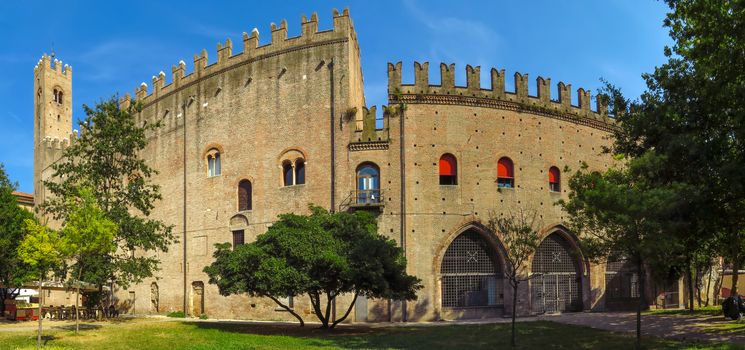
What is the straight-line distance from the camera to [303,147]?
31125 mm

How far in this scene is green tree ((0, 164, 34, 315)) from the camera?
32.6 m

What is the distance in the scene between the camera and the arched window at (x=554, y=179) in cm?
3241

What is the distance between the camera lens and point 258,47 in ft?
109

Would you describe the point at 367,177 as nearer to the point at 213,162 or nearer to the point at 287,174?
the point at 287,174

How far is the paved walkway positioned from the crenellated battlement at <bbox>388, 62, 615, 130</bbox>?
10.5 m

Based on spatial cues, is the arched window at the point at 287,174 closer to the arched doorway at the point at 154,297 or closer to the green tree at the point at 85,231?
the arched doorway at the point at 154,297

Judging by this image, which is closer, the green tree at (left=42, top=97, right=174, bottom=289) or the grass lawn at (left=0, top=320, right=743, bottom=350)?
the grass lawn at (left=0, top=320, right=743, bottom=350)

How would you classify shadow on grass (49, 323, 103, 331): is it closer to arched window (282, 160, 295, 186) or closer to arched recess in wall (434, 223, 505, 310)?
arched window (282, 160, 295, 186)

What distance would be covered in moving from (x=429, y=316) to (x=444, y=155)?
7.52 metres

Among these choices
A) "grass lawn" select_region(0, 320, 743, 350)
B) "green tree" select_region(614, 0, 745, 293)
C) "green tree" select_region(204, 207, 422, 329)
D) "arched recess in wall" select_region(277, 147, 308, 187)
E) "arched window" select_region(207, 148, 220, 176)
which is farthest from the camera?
"arched window" select_region(207, 148, 220, 176)

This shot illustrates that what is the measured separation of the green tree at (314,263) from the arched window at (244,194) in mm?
9164

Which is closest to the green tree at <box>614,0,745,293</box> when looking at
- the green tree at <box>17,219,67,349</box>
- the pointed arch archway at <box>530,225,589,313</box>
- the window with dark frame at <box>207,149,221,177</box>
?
the pointed arch archway at <box>530,225,589,313</box>

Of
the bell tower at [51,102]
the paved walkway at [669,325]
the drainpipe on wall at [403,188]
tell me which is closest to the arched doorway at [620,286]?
the paved walkway at [669,325]

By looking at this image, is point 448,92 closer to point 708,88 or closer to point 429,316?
point 429,316
